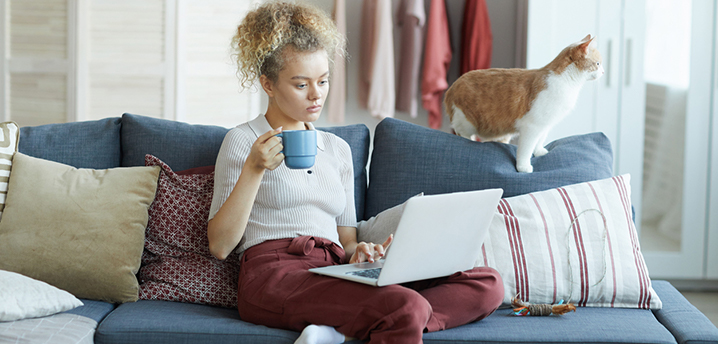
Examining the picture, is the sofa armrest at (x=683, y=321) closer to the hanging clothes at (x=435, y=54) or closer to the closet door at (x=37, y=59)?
the hanging clothes at (x=435, y=54)

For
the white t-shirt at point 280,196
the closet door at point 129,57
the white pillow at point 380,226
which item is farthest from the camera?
the closet door at point 129,57

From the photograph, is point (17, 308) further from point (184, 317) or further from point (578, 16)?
point (578, 16)

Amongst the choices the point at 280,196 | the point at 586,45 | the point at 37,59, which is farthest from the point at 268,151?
the point at 37,59

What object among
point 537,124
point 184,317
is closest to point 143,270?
point 184,317

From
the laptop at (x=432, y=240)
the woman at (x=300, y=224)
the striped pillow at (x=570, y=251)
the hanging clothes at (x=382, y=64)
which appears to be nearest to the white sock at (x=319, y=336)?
the woman at (x=300, y=224)

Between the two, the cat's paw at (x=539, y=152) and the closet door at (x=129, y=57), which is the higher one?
the closet door at (x=129, y=57)

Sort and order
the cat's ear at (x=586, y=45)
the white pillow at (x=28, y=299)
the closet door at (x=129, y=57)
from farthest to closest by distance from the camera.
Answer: the closet door at (x=129, y=57) < the cat's ear at (x=586, y=45) < the white pillow at (x=28, y=299)

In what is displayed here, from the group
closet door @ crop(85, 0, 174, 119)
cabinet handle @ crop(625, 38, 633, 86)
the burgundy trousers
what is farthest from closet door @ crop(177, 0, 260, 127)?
the burgundy trousers

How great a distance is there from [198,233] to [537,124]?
3.21 ft

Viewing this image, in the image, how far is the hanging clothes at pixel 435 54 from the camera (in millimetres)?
3217

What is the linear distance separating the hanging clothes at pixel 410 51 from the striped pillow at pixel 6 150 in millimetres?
2077

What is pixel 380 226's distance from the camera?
5.11 ft

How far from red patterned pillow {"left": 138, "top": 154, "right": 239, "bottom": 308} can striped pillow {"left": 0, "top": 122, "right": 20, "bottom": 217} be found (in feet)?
1.26

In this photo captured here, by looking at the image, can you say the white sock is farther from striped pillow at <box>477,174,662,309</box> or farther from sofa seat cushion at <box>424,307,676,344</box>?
striped pillow at <box>477,174,662,309</box>
